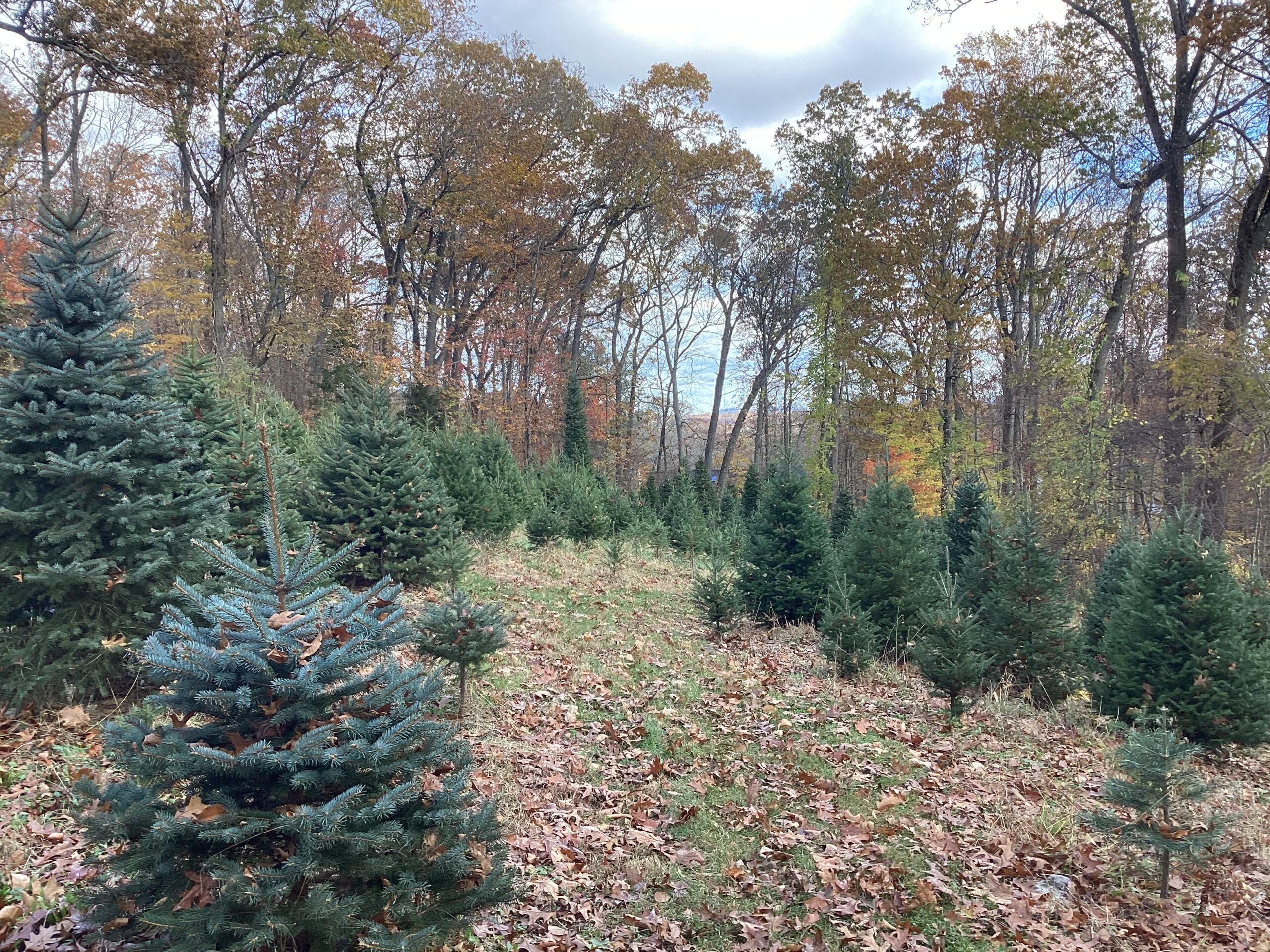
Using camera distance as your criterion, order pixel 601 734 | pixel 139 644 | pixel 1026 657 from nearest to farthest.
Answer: pixel 139 644
pixel 601 734
pixel 1026 657

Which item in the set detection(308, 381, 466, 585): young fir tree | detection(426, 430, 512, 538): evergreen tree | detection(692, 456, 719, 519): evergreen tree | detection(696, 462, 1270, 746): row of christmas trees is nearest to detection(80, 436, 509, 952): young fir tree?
detection(696, 462, 1270, 746): row of christmas trees

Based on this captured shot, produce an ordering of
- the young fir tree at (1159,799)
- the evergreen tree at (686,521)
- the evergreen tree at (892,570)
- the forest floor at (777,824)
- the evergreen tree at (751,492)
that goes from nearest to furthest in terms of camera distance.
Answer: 1. the forest floor at (777,824)
2. the young fir tree at (1159,799)
3. the evergreen tree at (892,570)
4. the evergreen tree at (686,521)
5. the evergreen tree at (751,492)

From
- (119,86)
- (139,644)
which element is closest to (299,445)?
(119,86)

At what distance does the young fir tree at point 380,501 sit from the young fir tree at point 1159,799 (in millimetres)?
7141

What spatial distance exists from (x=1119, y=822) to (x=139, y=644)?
650cm

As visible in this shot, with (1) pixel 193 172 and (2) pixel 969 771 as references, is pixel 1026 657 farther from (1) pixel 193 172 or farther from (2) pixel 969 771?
(1) pixel 193 172

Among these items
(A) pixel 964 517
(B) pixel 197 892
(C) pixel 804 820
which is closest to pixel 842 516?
(A) pixel 964 517

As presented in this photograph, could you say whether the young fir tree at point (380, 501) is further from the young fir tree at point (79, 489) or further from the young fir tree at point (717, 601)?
the young fir tree at point (717, 601)

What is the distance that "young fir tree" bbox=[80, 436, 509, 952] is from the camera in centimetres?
245

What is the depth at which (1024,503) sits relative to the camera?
8.38m

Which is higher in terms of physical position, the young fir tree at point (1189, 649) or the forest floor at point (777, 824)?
the young fir tree at point (1189, 649)

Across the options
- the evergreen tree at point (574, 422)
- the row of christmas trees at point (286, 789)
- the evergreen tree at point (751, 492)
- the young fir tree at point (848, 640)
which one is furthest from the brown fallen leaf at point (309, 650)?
the evergreen tree at point (574, 422)

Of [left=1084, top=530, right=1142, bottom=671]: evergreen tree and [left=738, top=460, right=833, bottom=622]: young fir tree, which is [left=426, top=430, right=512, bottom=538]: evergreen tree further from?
[left=1084, top=530, right=1142, bottom=671]: evergreen tree

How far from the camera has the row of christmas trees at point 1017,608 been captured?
6609 millimetres
